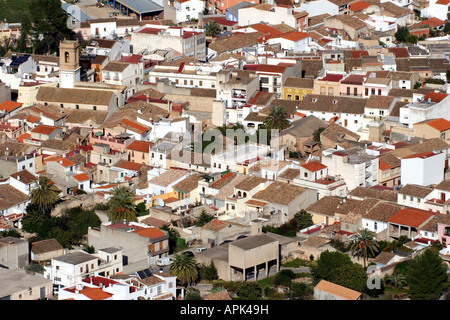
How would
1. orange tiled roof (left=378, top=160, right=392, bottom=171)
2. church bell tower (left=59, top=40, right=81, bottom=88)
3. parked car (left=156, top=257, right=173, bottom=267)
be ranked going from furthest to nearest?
church bell tower (left=59, top=40, right=81, bottom=88) → orange tiled roof (left=378, top=160, right=392, bottom=171) → parked car (left=156, top=257, right=173, bottom=267)

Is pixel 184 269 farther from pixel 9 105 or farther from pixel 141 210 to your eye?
pixel 9 105

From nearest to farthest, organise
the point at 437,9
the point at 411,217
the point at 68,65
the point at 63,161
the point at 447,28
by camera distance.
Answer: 1. the point at 411,217
2. the point at 63,161
3. the point at 68,65
4. the point at 447,28
5. the point at 437,9

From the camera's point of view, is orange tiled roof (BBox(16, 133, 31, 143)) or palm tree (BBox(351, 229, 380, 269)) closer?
palm tree (BBox(351, 229, 380, 269))

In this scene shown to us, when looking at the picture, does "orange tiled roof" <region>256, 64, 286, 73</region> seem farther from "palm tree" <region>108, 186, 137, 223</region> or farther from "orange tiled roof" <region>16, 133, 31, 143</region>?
"palm tree" <region>108, 186, 137, 223</region>

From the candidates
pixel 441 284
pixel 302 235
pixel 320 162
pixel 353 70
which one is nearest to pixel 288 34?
pixel 353 70

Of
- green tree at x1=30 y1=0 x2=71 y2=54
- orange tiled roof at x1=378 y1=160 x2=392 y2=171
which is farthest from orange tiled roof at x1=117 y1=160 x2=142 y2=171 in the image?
green tree at x1=30 y1=0 x2=71 y2=54

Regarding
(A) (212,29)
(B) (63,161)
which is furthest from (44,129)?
(A) (212,29)
